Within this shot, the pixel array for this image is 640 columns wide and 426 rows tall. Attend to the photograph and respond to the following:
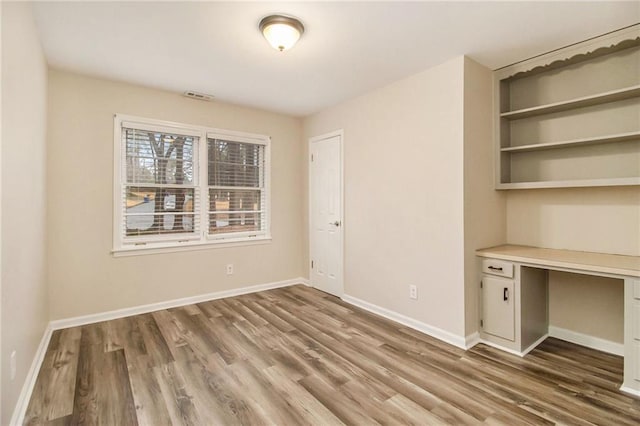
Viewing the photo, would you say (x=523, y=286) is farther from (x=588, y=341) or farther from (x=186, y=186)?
(x=186, y=186)

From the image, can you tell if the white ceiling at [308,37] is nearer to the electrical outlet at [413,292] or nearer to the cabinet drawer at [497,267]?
the cabinet drawer at [497,267]

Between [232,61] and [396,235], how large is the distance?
235 centimetres

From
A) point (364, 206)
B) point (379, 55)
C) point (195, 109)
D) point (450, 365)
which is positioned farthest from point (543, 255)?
point (195, 109)

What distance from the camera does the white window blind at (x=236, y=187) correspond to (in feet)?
13.3

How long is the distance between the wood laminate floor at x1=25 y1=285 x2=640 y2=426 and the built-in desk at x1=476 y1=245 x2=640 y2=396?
0.14 meters

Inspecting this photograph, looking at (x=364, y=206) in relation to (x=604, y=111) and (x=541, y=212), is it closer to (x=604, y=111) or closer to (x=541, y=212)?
(x=541, y=212)

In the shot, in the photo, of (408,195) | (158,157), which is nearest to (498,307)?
(408,195)

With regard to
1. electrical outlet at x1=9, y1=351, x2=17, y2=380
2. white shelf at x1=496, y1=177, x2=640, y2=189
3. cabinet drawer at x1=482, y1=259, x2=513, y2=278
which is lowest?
electrical outlet at x1=9, y1=351, x2=17, y2=380

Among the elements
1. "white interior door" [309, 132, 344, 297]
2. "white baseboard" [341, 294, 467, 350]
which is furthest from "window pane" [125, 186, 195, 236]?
"white baseboard" [341, 294, 467, 350]

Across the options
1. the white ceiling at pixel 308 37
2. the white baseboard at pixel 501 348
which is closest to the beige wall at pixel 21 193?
the white ceiling at pixel 308 37

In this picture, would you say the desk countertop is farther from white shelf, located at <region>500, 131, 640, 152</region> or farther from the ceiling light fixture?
the ceiling light fixture

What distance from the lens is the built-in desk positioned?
2232mm

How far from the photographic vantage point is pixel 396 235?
3.31m

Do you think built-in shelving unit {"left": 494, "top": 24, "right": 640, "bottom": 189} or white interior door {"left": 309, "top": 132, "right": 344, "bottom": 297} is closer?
built-in shelving unit {"left": 494, "top": 24, "right": 640, "bottom": 189}
